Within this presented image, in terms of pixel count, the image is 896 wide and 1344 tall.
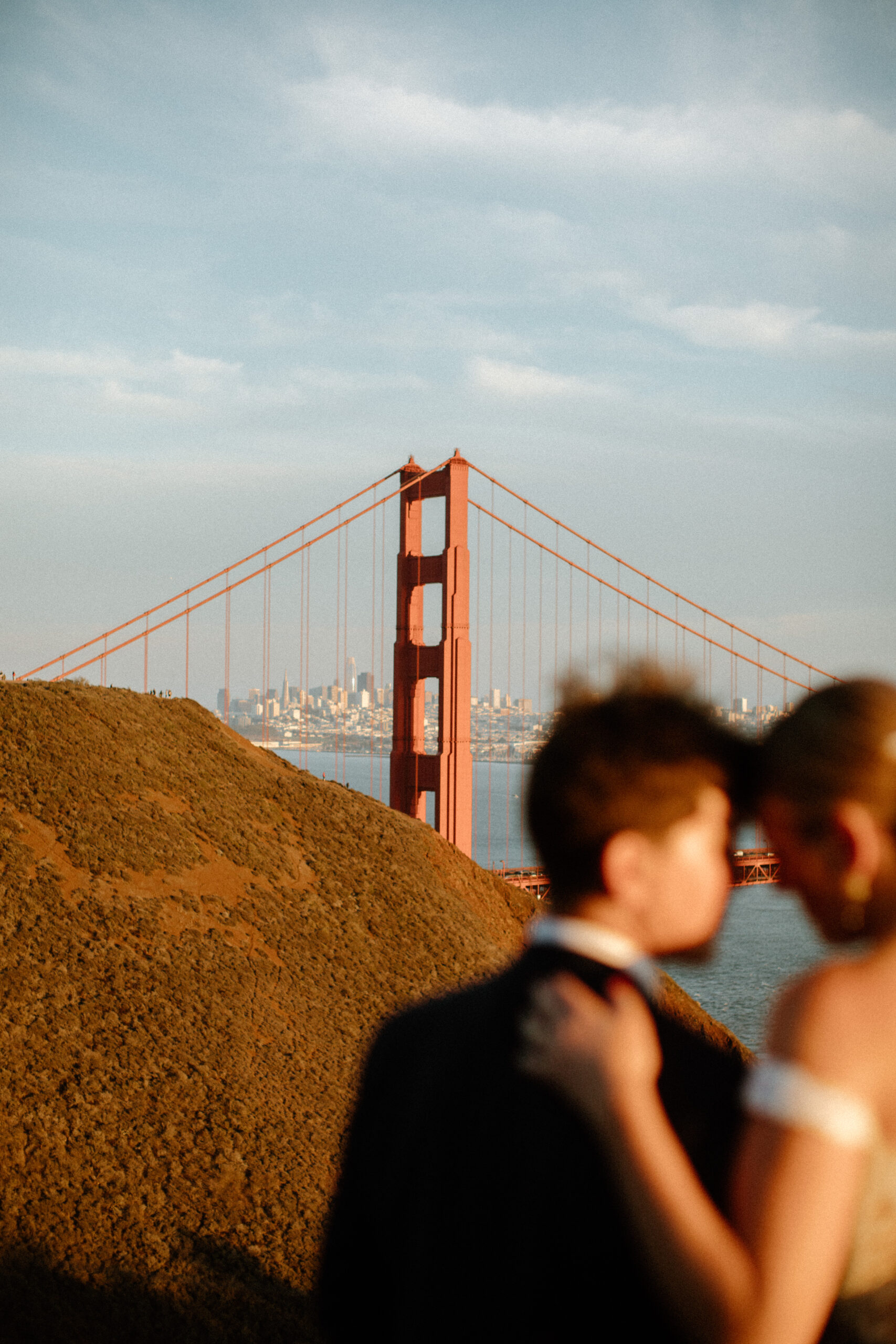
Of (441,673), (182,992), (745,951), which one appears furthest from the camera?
(745,951)

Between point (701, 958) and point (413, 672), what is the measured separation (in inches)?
779

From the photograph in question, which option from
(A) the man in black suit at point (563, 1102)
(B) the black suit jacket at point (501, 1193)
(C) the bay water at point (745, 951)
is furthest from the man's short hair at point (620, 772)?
(C) the bay water at point (745, 951)

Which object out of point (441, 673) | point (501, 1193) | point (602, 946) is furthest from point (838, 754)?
point (441, 673)

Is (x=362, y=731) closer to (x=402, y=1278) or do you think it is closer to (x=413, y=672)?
(x=413, y=672)

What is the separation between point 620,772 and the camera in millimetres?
1157

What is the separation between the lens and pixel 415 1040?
1363mm

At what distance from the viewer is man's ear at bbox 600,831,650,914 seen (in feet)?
3.78

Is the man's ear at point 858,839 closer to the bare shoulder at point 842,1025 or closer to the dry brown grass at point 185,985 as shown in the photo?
the bare shoulder at point 842,1025

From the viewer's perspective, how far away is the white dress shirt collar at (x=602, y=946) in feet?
3.72

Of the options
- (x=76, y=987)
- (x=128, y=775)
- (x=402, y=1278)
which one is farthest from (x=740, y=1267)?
(x=128, y=775)

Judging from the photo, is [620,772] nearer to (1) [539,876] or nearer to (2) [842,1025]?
(2) [842,1025]

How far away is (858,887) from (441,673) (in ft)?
63.2

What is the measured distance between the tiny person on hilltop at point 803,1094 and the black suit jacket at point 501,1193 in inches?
1.7

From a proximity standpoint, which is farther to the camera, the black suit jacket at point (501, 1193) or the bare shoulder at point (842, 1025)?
the black suit jacket at point (501, 1193)
